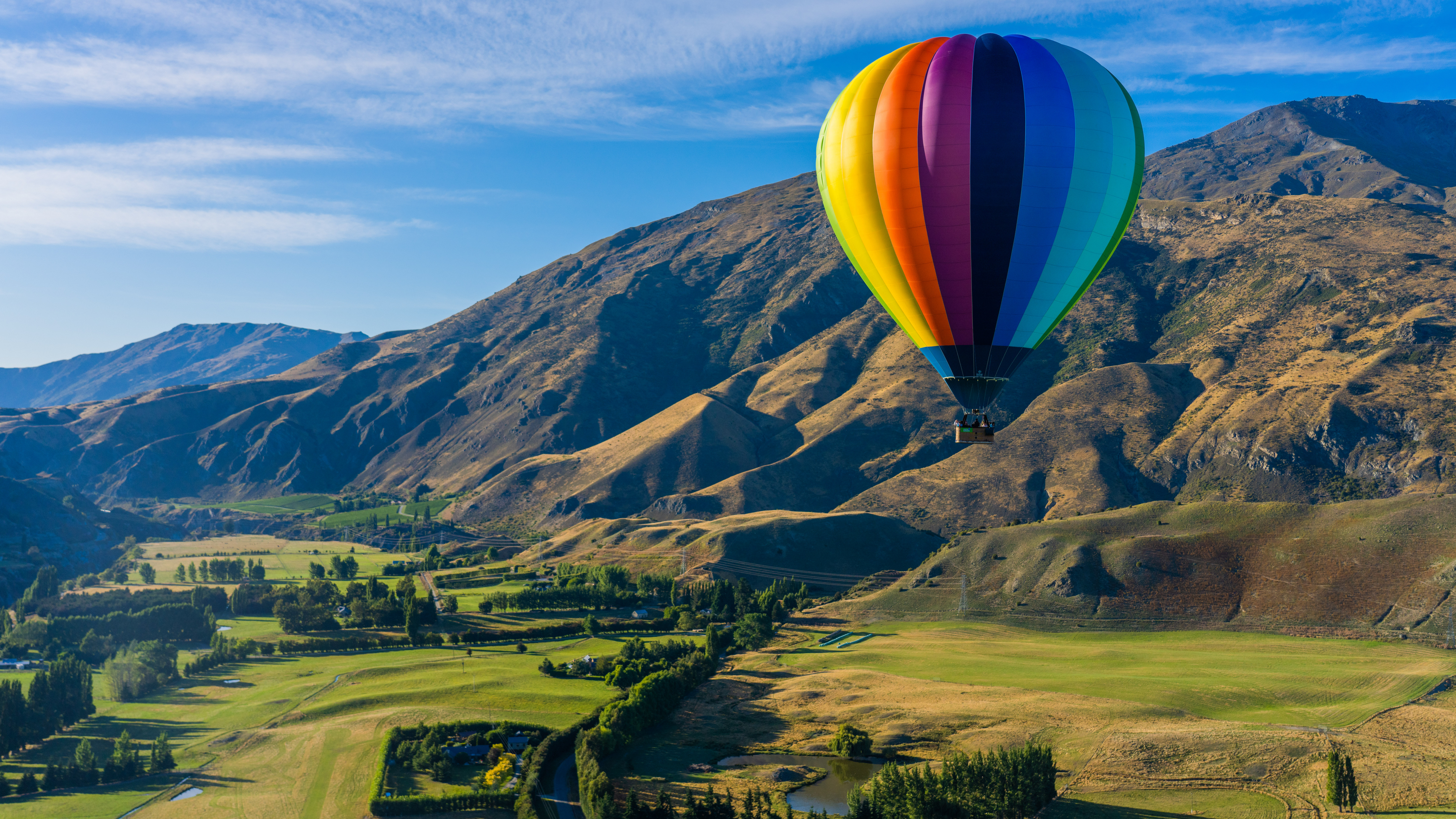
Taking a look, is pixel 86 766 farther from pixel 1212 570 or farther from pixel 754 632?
pixel 1212 570

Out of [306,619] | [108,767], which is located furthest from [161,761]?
[306,619]

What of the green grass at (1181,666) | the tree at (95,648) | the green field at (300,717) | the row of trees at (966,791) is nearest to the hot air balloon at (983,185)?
the row of trees at (966,791)

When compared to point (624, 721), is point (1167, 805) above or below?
below

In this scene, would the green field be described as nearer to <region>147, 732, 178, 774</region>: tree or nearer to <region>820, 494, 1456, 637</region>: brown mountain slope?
<region>147, 732, 178, 774</region>: tree

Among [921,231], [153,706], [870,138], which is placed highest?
[870,138]

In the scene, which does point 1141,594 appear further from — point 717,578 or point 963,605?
point 717,578

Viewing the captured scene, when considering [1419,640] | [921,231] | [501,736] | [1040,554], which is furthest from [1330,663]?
[501,736]

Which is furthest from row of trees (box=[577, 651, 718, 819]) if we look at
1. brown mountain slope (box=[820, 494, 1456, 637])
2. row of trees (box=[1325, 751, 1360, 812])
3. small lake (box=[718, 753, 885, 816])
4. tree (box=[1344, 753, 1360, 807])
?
brown mountain slope (box=[820, 494, 1456, 637])
